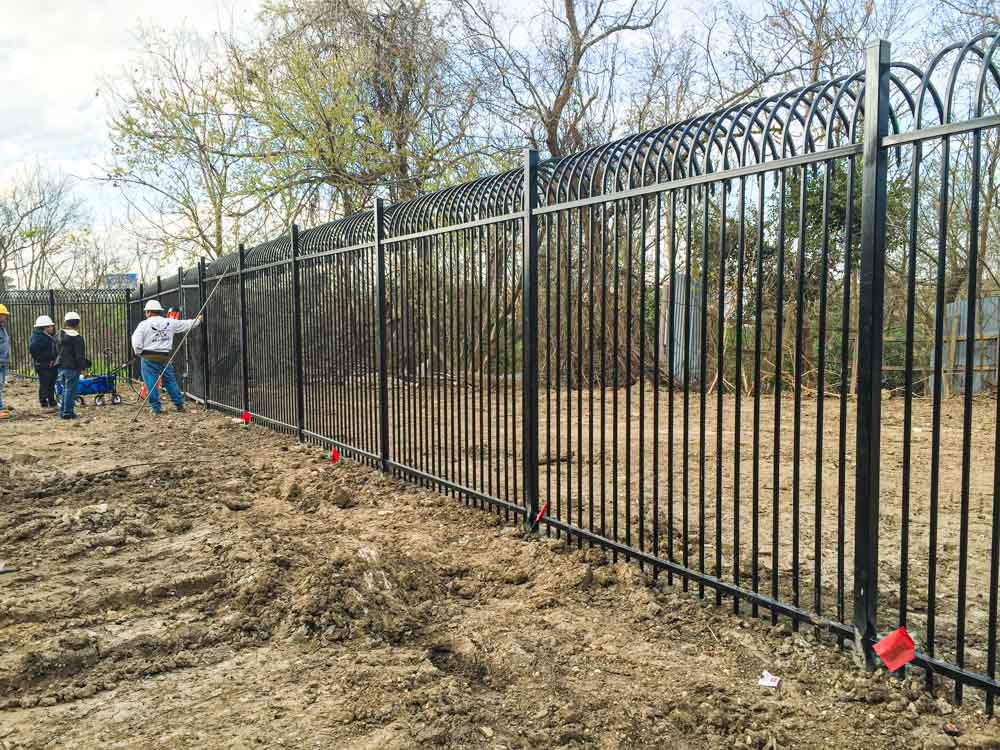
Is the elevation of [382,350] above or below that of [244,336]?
below

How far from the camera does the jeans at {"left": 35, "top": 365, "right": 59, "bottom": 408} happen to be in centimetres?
1406

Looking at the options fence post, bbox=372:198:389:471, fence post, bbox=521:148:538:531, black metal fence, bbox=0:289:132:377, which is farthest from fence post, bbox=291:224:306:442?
black metal fence, bbox=0:289:132:377

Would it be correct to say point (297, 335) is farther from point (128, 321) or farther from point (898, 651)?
point (128, 321)

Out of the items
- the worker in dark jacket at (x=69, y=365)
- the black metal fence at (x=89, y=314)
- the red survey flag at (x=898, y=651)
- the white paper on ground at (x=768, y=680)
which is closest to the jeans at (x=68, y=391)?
the worker in dark jacket at (x=69, y=365)

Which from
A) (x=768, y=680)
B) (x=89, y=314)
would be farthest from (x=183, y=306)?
(x=768, y=680)

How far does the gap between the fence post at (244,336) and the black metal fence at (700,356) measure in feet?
0.15

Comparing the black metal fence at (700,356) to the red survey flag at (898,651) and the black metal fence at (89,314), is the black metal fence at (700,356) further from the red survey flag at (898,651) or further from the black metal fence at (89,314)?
the black metal fence at (89,314)

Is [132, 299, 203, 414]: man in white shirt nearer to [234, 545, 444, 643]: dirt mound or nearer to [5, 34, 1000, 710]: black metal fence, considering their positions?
[5, 34, 1000, 710]: black metal fence

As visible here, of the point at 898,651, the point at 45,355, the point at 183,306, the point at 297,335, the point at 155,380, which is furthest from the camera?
the point at 183,306

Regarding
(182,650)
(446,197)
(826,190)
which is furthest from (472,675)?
(446,197)

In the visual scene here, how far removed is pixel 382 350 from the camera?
7.50 meters

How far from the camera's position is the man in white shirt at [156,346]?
12875 millimetres

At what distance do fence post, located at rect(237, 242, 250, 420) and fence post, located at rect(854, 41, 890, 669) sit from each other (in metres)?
9.64

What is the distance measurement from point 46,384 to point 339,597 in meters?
13.0
